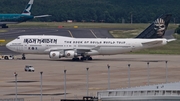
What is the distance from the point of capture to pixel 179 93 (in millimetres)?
37562

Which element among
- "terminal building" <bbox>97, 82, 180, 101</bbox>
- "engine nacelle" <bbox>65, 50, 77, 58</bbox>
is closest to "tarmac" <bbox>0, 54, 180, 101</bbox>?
"engine nacelle" <bbox>65, 50, 77, 58</bbox>

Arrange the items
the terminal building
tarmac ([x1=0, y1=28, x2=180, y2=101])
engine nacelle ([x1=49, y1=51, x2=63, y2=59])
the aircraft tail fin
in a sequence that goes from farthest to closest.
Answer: the aircraft tail fin
engine nacelle ([x1=49, y1=51, x2=63, y2=59])
tarmac ([x1=0, y1=28, x2=180, y2=101])
the terminal building

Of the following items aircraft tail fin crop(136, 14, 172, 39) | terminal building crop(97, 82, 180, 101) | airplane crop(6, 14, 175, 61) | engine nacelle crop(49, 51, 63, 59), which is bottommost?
engine nacelle crop(49, 51, 63, 59)

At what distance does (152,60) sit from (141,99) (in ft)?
212

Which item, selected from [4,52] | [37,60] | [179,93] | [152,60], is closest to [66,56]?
[37,60]

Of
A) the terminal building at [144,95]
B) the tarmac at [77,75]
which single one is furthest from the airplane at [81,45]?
the terminal building at [144,95]

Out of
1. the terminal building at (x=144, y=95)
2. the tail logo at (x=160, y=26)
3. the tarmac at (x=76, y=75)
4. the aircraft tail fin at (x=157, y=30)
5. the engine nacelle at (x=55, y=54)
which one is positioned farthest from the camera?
the tail logo at (x=160, y=26)

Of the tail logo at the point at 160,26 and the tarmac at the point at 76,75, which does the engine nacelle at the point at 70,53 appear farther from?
the tail logo at the point at 160,26

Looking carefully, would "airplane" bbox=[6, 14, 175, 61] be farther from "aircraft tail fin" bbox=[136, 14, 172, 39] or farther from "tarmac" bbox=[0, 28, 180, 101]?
"aircraft tail fin" bbox=[136, 14, 172, 39]

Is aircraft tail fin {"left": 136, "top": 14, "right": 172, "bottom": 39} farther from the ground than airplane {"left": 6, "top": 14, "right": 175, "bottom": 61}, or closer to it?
farther from the ground

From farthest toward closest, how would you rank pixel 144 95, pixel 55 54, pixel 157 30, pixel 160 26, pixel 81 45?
pixel 160 26 < pixel 157 30 < pixel 81 45 < pixel 55 54 < pixel 144 95

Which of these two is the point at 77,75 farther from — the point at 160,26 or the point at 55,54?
the point at 160,26

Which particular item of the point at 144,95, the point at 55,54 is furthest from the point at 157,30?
the point at 144,95

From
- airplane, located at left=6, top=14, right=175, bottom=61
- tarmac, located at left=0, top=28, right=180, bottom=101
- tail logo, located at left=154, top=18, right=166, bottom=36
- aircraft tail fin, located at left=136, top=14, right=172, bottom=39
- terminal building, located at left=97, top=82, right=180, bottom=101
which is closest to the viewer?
terminal building, located at left=97, top=82, right=180, bottom=101
